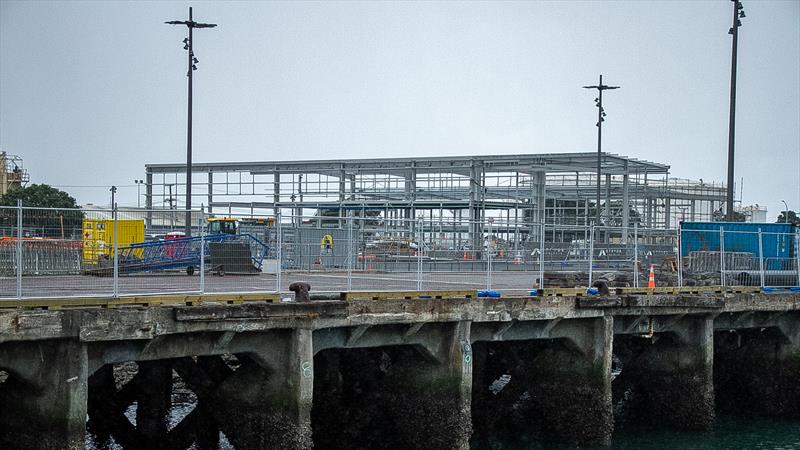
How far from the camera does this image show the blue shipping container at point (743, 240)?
29.8m

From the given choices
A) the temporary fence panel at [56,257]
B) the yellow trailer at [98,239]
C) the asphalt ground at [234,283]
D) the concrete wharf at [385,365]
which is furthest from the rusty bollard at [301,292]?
the yellow trailer at [98,239]

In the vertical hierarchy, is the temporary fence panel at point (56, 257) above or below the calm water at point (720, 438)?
above

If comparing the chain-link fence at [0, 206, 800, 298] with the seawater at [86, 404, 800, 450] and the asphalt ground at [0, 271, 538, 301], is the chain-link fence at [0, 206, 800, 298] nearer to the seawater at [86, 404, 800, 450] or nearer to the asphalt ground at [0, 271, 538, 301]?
the asphalt ground at [0, 271, 538, 301]

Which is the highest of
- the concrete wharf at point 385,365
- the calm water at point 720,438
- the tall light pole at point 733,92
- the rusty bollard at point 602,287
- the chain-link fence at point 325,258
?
the tall light pole at point 733,92

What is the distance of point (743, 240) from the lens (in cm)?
3106

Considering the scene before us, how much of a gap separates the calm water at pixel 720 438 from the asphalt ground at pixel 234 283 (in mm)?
4142

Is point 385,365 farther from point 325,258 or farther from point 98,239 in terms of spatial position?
point 98,239

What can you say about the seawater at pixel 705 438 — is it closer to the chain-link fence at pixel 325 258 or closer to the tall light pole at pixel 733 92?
the chain-link fence at pixel 325 258

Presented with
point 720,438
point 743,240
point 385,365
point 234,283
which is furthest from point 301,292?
point 743,240

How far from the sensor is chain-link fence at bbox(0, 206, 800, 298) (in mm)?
17438

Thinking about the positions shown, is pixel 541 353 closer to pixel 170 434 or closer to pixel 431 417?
pixel 431 417

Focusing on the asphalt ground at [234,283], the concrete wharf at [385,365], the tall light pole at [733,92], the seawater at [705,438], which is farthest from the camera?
the tall light pole at [733,92]

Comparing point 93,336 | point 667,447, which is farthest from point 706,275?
point 93,336

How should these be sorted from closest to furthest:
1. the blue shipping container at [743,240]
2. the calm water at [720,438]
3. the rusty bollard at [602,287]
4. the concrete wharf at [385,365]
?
the concrete wharf at [385,365] → the rusty bollard at [602,287] → the calm water at [720,438] → the blue shipping container at [743,240]
